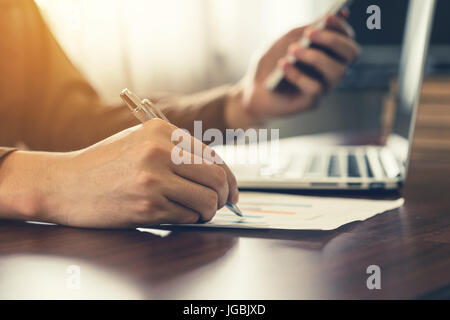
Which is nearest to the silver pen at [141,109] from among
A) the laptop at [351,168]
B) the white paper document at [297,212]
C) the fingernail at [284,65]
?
the white paper document at [297,212]

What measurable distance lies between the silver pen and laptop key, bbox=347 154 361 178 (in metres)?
0.24

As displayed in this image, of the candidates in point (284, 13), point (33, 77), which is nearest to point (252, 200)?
point (33, 77)

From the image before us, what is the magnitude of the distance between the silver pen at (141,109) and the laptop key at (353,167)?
236 mm

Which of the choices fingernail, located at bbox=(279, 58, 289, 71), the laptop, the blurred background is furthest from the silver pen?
the blurred background

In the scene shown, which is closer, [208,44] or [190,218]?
[190,218]

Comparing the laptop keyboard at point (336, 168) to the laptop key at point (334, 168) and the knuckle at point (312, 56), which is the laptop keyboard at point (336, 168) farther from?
the knuckle at point (312, 56)

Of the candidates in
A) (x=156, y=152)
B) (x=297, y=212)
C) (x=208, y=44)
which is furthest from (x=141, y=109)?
(x=208, y=44)

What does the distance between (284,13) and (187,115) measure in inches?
53.9

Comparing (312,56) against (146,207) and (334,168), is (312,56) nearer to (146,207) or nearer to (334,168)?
(334,168)

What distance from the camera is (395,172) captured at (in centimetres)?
72

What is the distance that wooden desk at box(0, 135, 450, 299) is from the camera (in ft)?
1.01

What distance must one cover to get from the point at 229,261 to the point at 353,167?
1.49 feet

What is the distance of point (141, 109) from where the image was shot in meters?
0.52

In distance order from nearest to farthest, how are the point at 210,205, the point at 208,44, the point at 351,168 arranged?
the point at 210,205, the point at 351,168, the point at 208,44
